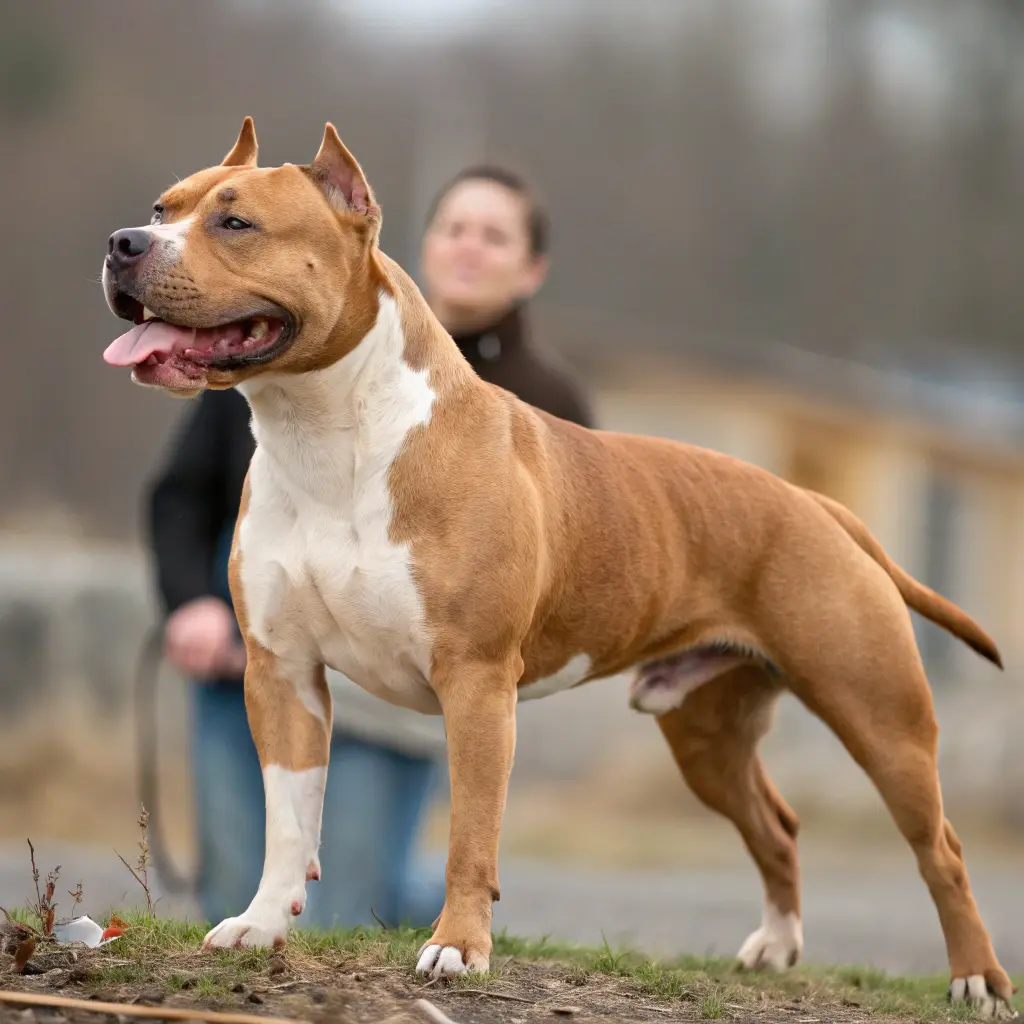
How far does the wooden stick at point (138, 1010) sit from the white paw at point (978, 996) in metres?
2.45

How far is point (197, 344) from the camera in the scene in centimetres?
441

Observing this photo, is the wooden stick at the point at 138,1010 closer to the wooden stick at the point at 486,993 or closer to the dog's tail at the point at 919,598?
the wooden stick at the point at 486,993

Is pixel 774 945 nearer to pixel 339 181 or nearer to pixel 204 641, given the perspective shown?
pixel 204 641

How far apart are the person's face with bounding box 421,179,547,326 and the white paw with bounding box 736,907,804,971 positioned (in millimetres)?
2372

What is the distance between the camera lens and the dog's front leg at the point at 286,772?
4.71 m

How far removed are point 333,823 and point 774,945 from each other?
5.59 ft

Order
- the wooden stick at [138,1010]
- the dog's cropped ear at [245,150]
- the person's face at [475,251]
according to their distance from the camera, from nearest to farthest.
→ the wooden stick at [138,1010] → the dog's cropped ear at [245,150] → the person's face at [475,251]

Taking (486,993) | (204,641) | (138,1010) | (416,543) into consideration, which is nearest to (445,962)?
(486,993)

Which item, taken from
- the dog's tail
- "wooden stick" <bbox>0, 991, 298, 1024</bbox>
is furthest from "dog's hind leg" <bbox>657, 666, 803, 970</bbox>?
"wooden stick" <bbox>0, 991, 298, 1024</bbox>

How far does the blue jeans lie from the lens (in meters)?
6.50

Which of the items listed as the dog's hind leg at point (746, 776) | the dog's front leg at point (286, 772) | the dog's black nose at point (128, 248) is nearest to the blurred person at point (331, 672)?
the dog's hind leg at point (746, 776)

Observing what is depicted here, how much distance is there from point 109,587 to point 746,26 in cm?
2843

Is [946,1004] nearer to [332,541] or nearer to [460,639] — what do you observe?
[460,639]

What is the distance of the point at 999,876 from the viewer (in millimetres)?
16094
